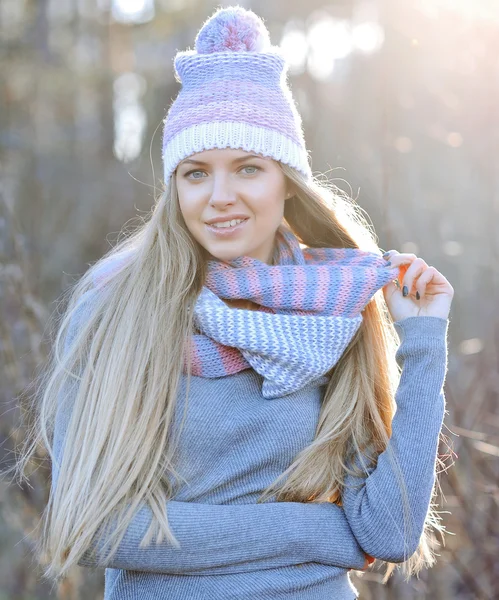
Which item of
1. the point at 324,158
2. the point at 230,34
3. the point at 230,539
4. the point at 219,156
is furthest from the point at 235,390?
the point at 324,158

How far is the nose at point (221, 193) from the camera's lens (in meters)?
2.14

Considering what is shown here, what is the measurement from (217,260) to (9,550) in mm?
3059

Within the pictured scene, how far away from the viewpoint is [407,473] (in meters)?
2.09

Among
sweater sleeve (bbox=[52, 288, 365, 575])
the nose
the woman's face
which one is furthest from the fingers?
sweater sleeve (bbox=[52, 288, 365, 575])

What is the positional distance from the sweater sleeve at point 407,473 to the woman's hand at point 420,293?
0.11 m

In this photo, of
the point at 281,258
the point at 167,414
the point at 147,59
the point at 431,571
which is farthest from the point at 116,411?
the point at 147,59

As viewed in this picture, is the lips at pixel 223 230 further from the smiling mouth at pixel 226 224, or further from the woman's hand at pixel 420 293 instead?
the woman's hand at pixel 420 293

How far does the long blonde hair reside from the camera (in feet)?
6.39

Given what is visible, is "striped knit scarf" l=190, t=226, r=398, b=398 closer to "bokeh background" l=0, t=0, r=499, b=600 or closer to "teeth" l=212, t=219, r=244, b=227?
"teeth" l=212, t=219, r=244, b=227

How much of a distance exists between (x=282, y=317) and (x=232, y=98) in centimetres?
61

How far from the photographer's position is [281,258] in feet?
8.00

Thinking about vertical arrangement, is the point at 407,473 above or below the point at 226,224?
below

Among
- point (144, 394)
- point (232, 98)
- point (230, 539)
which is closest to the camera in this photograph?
point (230, 539)

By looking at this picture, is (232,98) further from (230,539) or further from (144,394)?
(230,539)
